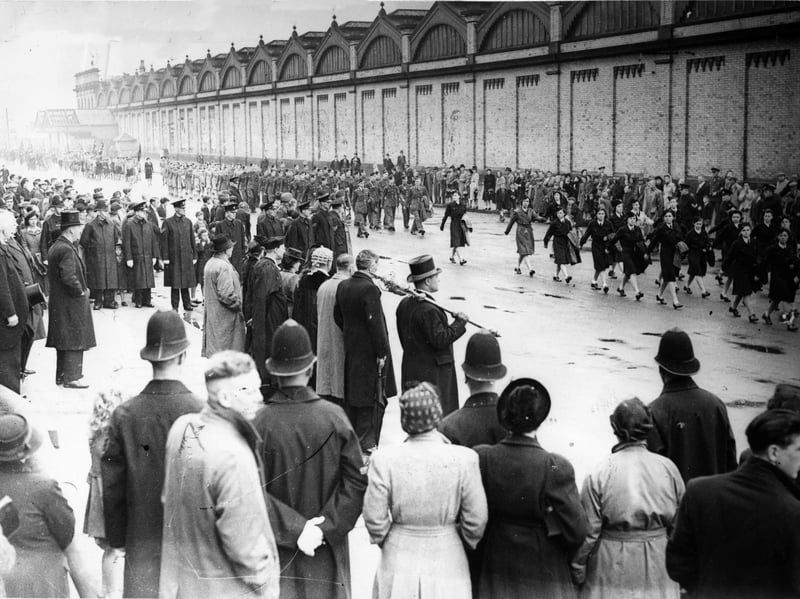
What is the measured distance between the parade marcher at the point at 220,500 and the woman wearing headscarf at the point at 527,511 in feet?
3.44

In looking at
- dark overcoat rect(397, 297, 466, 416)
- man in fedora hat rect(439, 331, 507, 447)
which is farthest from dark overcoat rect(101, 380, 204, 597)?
dark overcoat rect(397, 297, 466, 416)

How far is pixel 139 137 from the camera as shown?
54.7m

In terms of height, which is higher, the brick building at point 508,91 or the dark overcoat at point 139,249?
the brick building at point 508,91

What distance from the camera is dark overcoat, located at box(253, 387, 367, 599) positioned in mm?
4312

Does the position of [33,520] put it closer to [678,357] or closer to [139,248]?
[678,357]

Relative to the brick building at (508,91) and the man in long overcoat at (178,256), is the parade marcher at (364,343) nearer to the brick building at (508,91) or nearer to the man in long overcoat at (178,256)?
the man in long overcoat at (178,256)

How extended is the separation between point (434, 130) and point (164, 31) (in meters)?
29.8

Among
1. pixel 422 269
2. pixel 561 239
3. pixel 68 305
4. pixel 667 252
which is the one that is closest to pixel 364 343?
pixel 422 269

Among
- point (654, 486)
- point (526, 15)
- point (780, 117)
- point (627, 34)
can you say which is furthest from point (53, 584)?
point (526, 15)

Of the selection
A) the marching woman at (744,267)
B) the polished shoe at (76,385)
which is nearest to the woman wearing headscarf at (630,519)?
the polished shoe at (76,385)

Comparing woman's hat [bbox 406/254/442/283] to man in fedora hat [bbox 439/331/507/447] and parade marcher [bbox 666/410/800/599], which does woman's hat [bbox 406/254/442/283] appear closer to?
man in fedora hat [bbox 439/331/507/447]

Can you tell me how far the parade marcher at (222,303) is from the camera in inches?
372

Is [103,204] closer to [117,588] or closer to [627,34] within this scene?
[117,588]

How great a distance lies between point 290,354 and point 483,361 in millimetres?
1052
